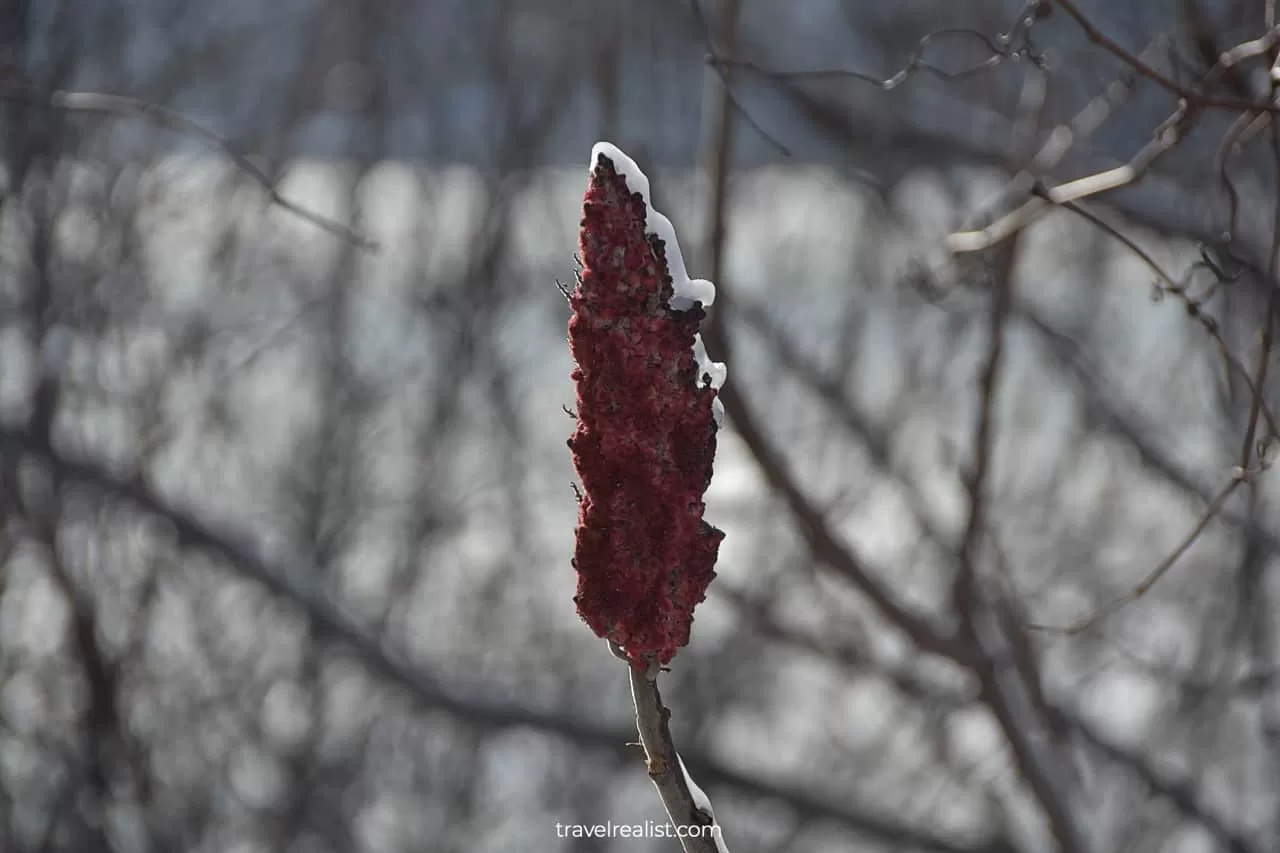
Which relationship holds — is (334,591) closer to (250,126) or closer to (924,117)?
(250,126)

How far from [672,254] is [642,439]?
0.37ft

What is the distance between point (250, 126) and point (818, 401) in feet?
8.60

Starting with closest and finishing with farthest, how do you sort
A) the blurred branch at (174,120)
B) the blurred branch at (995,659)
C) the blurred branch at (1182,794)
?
1. the blurred branch at (174,120)
2. the blurred branch at (995,659)
3. the blurred branch at (1182,794)

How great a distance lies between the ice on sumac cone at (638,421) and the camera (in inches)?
31.5

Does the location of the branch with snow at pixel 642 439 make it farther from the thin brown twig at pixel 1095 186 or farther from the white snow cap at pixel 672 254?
the thin brown twig at pixel 1095 186

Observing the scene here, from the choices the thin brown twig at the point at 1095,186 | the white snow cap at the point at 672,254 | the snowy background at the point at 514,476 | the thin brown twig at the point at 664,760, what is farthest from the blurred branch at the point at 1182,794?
the white snow cap at the point at 672,254

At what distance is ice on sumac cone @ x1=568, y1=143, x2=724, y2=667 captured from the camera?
2.62 ft

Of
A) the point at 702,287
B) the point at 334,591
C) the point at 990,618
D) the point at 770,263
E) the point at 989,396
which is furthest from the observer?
the point at 770,263

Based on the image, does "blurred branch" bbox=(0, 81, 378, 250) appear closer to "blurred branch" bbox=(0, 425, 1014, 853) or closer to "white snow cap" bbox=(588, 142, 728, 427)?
"white snow cap" bbox=(588, 142, 728, 427)

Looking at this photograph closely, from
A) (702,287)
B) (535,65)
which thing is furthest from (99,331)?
(702,287)

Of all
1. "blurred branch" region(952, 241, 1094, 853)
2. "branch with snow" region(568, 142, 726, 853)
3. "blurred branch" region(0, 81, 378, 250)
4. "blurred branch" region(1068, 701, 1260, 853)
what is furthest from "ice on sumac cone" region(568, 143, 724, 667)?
"blurred branch" region(1068, 701, 1260, 853)

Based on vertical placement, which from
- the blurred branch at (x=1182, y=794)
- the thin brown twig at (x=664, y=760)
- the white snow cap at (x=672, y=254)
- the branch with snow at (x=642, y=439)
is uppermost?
the blurred branch at (x=1182, y=794)

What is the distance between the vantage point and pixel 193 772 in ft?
16.3

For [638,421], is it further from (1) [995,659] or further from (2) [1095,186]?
(1) [995,659]
